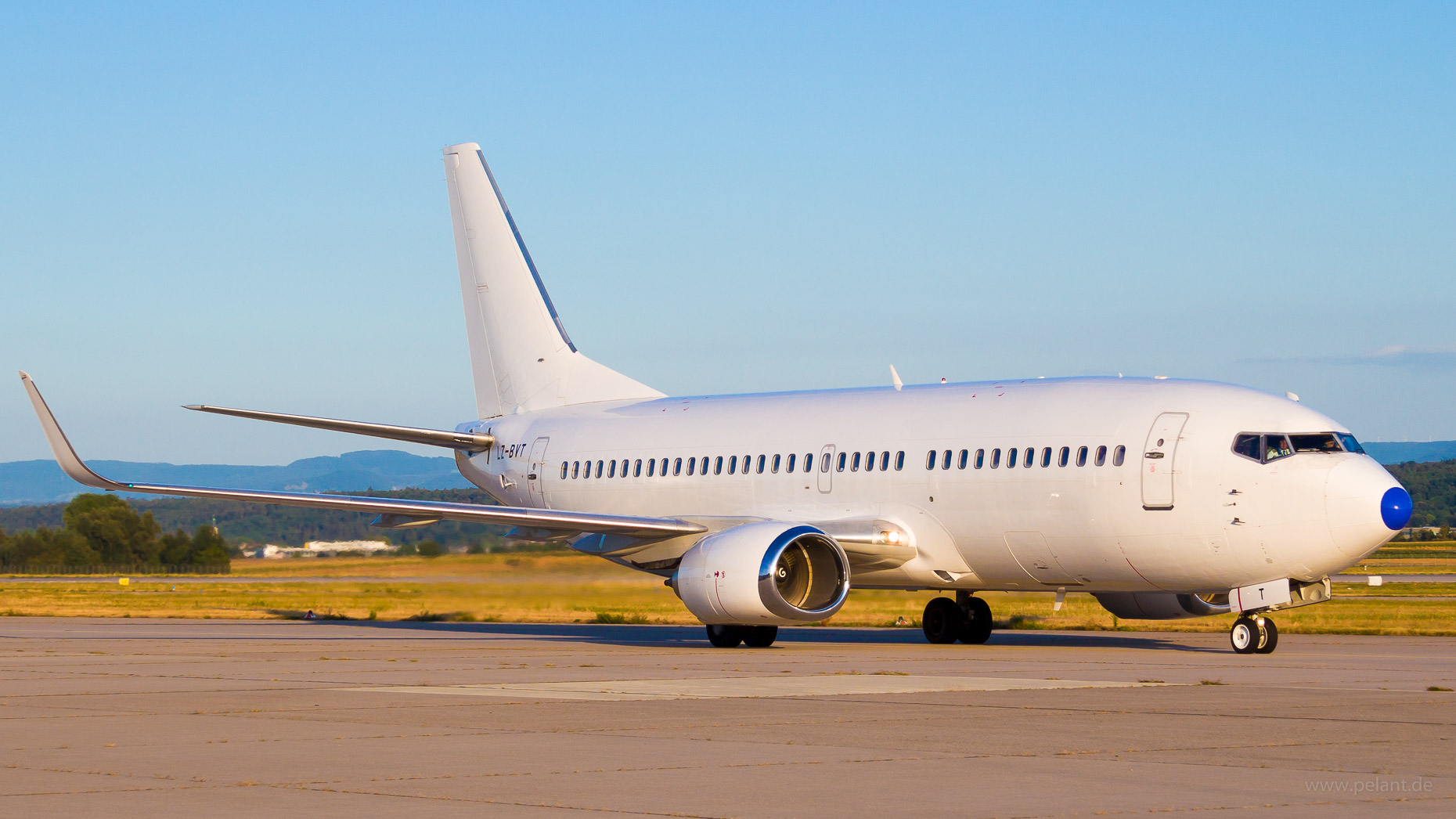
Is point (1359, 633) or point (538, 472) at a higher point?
point (538, 472)

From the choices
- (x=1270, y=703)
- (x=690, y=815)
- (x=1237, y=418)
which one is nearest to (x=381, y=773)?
(x=690, y=815)

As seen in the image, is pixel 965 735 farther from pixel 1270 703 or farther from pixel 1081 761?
pixel 1270 703

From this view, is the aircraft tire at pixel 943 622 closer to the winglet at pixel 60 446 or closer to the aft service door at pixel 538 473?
the aft service door at pixel 538 473

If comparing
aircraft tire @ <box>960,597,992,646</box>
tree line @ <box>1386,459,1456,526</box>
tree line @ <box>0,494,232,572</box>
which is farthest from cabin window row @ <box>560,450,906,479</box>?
tree line @ <box>1386,459,1456,526</box>

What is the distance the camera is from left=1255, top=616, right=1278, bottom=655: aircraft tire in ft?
71.6

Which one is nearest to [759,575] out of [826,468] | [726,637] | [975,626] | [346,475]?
[726,637]

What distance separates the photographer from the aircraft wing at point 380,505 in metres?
24.2

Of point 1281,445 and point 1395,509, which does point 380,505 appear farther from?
point 1395,509

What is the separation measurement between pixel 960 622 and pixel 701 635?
5.37 metres

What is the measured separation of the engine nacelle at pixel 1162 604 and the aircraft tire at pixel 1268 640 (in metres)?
2.86

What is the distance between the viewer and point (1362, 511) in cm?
2061

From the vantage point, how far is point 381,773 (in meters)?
10.0

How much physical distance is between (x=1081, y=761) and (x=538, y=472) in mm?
21395

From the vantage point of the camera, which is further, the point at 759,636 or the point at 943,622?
the point at 943,622
